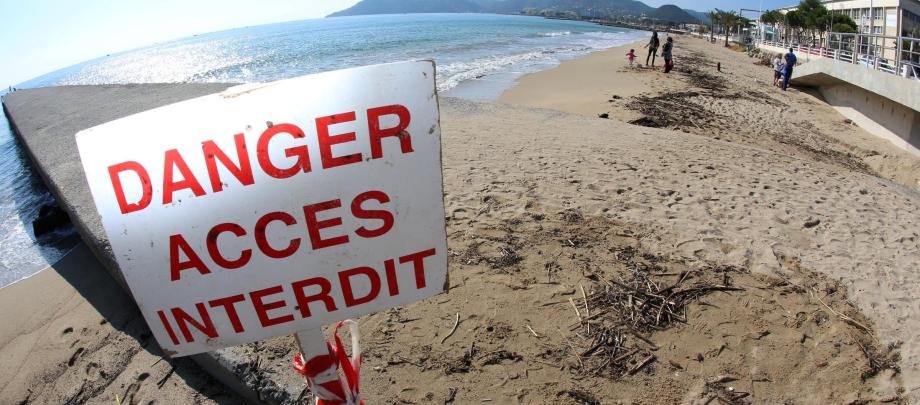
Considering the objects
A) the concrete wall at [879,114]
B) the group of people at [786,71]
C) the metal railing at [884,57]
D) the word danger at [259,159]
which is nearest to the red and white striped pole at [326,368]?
the word danger at [259,159]

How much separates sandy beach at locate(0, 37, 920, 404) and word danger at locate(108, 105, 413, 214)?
2.09 metres

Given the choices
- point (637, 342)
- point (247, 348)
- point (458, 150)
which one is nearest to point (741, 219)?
point (637, 342)

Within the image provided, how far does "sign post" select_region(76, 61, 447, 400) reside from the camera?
1.24 m

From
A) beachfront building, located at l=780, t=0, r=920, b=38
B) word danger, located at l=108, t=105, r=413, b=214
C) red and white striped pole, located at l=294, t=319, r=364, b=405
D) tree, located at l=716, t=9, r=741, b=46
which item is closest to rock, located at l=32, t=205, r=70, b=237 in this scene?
red and white striped pole, located at l=294, t=319, r=364, b=405

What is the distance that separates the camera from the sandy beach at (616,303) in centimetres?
306

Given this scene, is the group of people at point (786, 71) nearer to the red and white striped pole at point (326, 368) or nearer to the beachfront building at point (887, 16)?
the beachfront building at point (887, 16)

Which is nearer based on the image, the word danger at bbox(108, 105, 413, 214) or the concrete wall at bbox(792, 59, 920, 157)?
the word danger at bbox(108, 105, 413, 214)

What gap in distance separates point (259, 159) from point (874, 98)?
16.1 meters

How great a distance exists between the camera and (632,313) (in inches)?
141

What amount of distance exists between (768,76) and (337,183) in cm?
2435

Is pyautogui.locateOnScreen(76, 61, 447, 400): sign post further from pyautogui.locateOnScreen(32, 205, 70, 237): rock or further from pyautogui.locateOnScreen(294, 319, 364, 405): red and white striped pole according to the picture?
pyautogui.locateOnScreen(32, 205, 70, 237): rock

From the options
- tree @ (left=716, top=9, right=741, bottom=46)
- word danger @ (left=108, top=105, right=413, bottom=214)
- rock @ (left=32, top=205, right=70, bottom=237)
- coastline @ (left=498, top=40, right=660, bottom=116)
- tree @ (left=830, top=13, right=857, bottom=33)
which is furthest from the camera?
tree @ (left=716, top=9, right=741, bottom=46)

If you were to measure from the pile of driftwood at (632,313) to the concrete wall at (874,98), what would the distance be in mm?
9980

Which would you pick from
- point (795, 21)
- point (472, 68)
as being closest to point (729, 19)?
point (795, 21)
